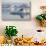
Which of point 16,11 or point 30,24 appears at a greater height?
point 16,11

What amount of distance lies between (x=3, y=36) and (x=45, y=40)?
67cm

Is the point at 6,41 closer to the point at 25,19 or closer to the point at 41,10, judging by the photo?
the point at 25,19

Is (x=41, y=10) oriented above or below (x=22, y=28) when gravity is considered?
above

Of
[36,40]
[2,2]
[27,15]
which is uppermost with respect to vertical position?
[2,2]

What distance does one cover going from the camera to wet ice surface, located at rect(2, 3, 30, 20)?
2.80 m

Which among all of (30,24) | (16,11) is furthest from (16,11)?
(30,24)

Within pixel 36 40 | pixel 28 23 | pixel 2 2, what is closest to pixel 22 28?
pixel 28 23

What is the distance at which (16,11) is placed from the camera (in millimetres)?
→ 2820

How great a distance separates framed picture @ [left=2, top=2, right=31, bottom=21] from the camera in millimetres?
2805

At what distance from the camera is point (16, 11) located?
2820mm

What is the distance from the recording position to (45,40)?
2797 mm

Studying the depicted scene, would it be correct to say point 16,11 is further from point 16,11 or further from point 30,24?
point 30,24

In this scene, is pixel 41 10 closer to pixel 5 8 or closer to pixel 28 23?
pixel 28 23

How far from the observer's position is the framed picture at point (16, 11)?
280cm
